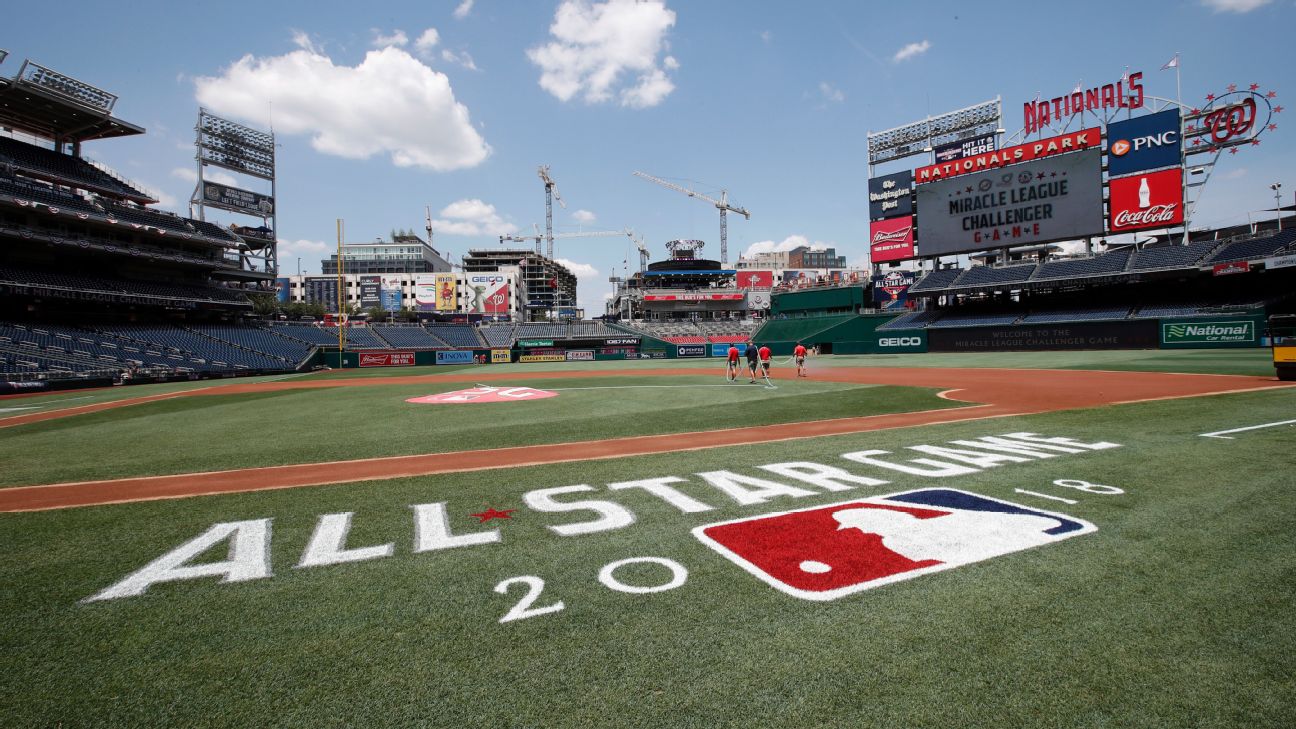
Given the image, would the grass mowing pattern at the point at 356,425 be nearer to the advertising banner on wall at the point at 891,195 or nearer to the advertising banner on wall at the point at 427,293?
the advertising banner on wall at the point at 891,195

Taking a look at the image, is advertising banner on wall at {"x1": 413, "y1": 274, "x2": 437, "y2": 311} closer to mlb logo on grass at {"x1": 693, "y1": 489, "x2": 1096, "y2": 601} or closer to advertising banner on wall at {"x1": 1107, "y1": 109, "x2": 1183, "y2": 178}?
advertising banner on wall at {"x1": 1107, "y1": 109, "x2": 1183, "y2": 178}

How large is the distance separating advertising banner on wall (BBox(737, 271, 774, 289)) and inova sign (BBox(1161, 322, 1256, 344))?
190 feet

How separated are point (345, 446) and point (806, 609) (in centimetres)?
937

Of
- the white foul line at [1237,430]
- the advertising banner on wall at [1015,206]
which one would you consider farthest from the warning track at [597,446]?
the advertising banner on wall at [1015,206]

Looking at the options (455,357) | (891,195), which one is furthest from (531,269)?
(891,195)

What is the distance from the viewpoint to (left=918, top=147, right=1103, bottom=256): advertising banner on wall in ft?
141

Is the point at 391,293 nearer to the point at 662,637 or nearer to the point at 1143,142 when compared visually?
the point at 1143,142

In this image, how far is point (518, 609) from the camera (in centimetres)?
364

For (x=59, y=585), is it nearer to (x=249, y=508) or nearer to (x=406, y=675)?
(x=249, y=508)

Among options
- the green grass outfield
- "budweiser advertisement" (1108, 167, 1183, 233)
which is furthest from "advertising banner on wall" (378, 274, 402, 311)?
the green grass outfield

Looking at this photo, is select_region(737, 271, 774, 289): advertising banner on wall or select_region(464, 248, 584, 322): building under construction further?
select_region(464, 248, 584, 322): building under construction

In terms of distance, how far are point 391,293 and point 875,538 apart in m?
110

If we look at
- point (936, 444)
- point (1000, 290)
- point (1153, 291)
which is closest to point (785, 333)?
point (1000, 290)

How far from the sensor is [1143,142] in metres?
40.1
